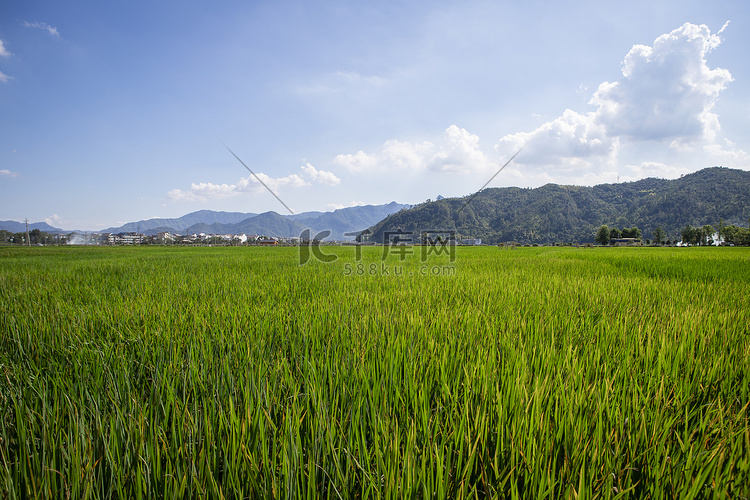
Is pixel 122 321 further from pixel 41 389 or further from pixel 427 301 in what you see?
pixel 427 301

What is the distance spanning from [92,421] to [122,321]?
1.44 metres

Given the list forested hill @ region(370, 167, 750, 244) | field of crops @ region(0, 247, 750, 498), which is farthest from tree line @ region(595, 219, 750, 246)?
field of crops @ region(0, 247, 750, 498)

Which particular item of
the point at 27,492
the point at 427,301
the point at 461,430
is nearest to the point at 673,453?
the point at 461,430

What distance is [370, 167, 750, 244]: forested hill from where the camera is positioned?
118812mm

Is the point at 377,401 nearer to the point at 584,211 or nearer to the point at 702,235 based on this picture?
the point at 702,235

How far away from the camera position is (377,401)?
1101 millimetres

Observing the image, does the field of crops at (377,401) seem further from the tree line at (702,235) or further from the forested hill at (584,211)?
the forested hill at (584,211)

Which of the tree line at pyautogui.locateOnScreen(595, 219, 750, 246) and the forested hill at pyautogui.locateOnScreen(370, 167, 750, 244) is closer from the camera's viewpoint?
the tree line at pyautogui.locateOnScreen(595, 219, 750, 246)

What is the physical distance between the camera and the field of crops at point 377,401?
0.71 metres

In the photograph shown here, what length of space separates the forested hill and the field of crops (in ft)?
341

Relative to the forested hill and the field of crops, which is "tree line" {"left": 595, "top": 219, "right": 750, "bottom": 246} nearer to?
the forested hill

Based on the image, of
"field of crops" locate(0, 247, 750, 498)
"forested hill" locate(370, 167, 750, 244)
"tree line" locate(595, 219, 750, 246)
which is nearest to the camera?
"field of crops" locate(0, 247, 750, 498)

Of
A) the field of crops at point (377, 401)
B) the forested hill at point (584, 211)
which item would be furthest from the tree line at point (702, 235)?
the field of crops at point (377, 401)

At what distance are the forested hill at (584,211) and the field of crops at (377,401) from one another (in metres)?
104
